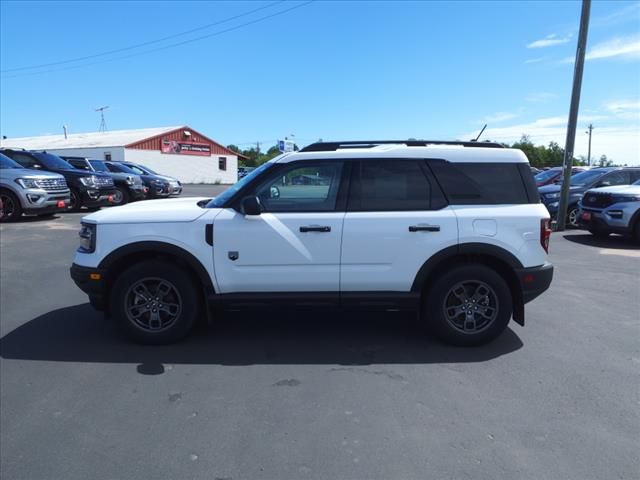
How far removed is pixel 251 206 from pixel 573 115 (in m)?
10.7

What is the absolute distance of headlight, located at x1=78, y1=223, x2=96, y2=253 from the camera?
14.6 ft

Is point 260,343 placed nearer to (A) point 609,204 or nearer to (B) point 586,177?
(A) point 609,204

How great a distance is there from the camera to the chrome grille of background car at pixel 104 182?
15.3 meters

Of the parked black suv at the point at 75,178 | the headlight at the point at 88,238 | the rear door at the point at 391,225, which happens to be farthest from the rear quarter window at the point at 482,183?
the parked black suv at the point at 75,178

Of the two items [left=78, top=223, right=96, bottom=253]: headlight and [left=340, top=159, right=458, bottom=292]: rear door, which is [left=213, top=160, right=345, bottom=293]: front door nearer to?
[left=340, top=159, right=458, bottom=292]: rear door

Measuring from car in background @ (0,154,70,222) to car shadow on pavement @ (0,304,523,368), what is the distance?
8358 mm

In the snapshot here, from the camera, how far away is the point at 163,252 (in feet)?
14.5

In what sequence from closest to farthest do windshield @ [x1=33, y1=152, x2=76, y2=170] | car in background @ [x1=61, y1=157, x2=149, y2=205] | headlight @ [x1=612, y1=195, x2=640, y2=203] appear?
1. headlight @ [x1=612, y1=195, x2=640, y2=203]
2. windshield @ [x1=33, y1=152, x2=76, y2=170]
3. car in background @ [x1=61, y1=157, x2=149, y2=205]

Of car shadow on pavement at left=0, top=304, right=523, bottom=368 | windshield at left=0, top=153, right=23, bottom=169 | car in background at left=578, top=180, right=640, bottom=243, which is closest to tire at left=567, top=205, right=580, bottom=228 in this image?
car in background at left=578, top=180, right=640, bottom=243

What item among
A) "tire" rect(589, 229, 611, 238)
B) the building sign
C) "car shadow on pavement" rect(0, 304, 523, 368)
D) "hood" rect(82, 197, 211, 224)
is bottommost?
"car shadow on pavement" rect(0, 304, 523, 368)

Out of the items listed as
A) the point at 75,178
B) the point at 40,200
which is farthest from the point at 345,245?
the point at 75,178

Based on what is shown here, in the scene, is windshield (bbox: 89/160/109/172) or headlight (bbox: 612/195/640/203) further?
windshield (bbox: 89/160/109/172)

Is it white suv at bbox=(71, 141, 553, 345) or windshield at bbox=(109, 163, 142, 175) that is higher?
windshield at bbox=(109, 163, 142, 175)

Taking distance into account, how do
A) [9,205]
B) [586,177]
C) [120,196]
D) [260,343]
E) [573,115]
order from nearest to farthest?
[260,343]
[573,115]
[9,205]
[586,177]
[120,196]
